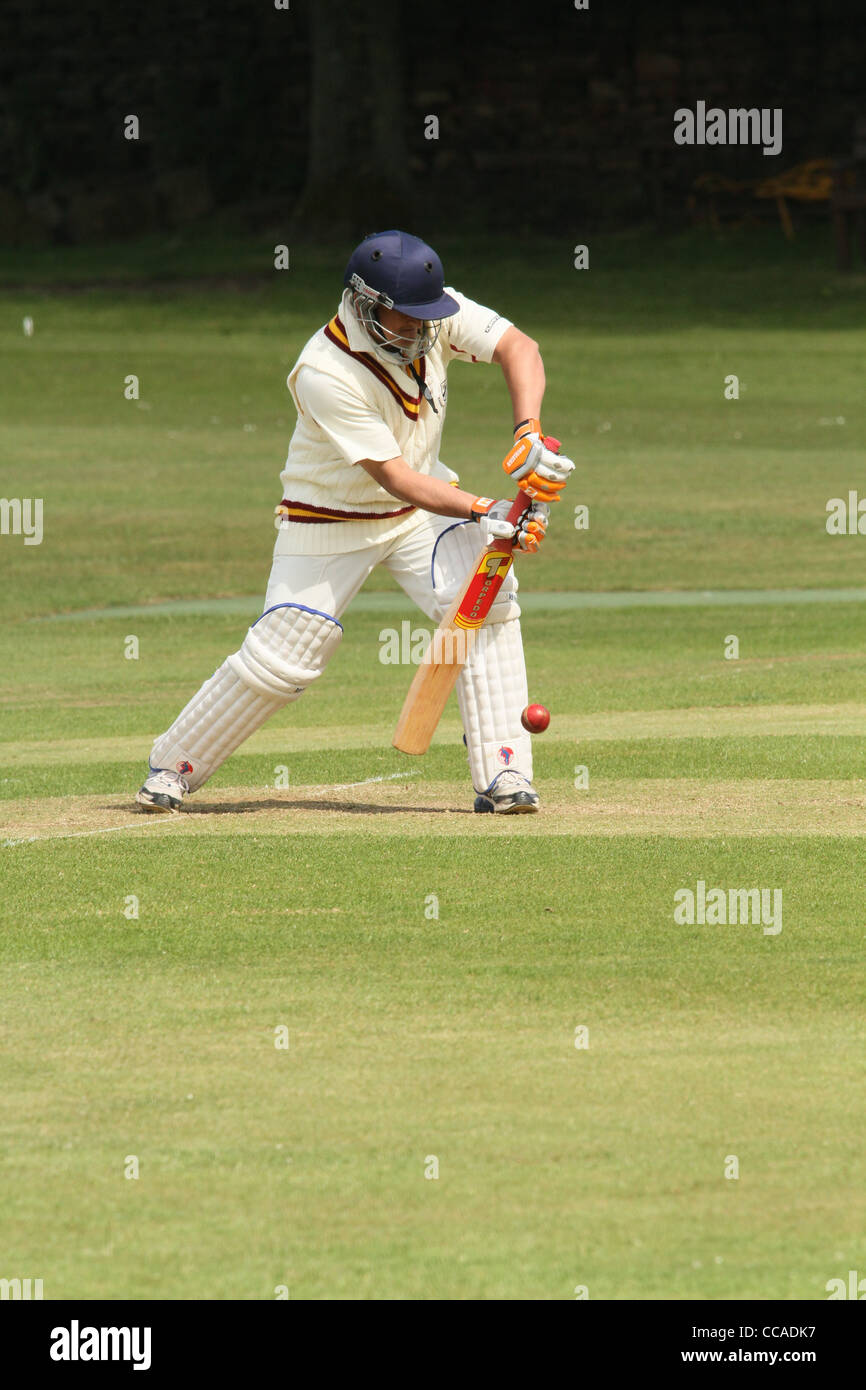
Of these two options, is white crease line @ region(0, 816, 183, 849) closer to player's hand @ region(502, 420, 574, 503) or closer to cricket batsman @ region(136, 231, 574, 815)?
cricket batsman @ region(136, 231, 574, 815)

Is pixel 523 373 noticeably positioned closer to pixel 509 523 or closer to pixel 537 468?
pixel 537 468

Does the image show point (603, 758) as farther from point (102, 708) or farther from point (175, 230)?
point (175, 230)

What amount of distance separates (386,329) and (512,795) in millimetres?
1969

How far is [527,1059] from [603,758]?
16.4ft

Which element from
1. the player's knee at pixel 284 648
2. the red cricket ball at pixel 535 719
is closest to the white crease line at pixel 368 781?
the player's knee at pixel 284 648

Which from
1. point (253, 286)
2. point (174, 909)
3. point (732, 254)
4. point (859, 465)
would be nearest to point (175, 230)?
point (253, 286)

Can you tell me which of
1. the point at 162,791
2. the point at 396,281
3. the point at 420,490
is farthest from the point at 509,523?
the point at 162,791

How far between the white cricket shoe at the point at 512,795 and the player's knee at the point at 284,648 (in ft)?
2.87

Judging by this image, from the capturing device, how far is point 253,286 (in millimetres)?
38781

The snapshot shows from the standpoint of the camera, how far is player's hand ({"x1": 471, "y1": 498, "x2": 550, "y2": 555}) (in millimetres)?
8812

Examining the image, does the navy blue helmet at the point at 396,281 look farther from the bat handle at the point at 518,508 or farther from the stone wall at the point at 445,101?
the stone wall at the point at 445,101

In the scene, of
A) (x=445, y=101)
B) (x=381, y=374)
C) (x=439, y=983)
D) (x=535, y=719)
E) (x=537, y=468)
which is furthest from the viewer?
(x=445, y=101)

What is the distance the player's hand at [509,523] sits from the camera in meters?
8.81

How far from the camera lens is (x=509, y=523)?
29.0 feet
